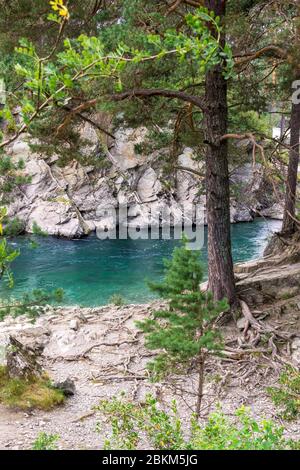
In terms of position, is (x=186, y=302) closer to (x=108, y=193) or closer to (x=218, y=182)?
(x=218, y=182)

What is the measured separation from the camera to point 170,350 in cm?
507

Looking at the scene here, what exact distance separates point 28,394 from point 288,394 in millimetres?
4173

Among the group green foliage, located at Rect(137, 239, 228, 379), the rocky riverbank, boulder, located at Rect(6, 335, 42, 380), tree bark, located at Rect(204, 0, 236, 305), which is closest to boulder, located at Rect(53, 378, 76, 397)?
the rocky riverbank

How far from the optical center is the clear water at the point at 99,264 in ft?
57.6

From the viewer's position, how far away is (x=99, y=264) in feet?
71.6

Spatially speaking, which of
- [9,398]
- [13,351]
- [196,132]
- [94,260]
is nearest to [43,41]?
[196,132]

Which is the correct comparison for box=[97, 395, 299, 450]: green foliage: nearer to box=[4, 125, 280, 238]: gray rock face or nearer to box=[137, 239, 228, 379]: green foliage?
box=[137, 239, 228, 379]: green foliage

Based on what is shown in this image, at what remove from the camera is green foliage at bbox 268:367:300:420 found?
20.2 feet

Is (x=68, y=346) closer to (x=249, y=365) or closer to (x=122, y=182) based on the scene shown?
(x=249, y=365)

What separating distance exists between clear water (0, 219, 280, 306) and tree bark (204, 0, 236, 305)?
701 centimetres

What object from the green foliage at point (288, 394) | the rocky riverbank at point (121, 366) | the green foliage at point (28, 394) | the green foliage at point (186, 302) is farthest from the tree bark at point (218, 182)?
the green foliage at point (28, 394)

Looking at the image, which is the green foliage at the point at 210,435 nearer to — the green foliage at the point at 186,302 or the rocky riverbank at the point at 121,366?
the green foliage at the point at 186,302

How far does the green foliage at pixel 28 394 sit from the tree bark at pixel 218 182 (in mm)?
4020

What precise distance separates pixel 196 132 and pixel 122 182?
19.5m
